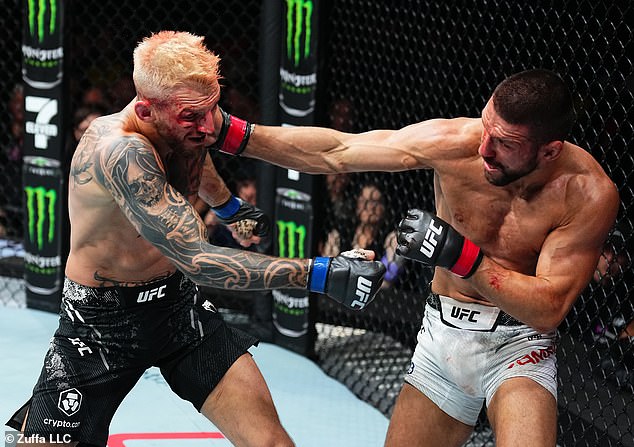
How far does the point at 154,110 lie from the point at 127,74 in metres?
3.01

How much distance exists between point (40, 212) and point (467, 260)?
2.94 metres

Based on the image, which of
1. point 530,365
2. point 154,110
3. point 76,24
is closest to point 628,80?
point 530,365

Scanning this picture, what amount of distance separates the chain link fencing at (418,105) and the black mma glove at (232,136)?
1.22m

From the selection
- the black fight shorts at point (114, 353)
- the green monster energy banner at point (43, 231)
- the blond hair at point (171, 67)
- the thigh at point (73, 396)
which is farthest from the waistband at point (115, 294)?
the green monster energy banner at point (43, 231)

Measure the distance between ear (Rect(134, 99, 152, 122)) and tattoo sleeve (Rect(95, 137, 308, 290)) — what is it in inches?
3.5

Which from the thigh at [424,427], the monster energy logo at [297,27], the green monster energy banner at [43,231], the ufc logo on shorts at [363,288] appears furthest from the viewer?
the green monster energy banner at [43,231]

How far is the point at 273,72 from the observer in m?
4.23

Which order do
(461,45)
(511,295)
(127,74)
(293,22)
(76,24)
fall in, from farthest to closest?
(127,74), (76,24), (293,22), (461,45), (511,295)

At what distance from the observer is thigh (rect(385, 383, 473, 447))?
2.44 meters

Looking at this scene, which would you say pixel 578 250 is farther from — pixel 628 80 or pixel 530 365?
pixel 628 80

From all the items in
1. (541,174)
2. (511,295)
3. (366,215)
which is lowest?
(366,215)

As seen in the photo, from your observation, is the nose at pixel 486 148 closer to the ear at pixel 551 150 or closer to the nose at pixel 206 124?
the ear at pixel 551 150

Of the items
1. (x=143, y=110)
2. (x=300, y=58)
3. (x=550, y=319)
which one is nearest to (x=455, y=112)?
(x=300, y=58)

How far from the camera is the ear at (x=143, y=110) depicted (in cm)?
222
